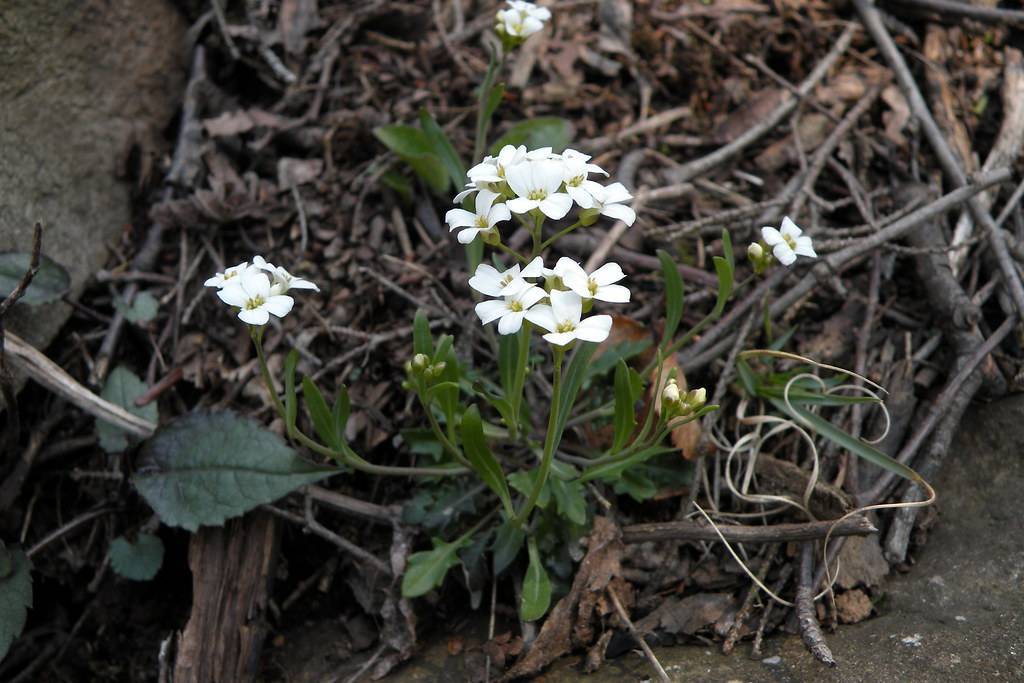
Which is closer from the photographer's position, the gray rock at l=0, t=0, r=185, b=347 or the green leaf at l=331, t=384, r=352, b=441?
the green leaf at l=331, t=384, r=352, b=441

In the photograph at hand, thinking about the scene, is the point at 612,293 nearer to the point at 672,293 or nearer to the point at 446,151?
the point at 672,293

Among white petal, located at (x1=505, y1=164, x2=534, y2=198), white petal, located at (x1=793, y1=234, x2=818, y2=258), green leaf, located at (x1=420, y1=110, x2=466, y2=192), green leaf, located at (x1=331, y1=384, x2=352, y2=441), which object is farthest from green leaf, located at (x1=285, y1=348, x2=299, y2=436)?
white petal, located at (x1=793, y1=234, x2=818, y2=258)

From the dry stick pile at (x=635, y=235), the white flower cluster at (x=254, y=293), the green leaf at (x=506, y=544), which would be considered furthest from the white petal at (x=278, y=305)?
the green leaf at (x=506, y=544)

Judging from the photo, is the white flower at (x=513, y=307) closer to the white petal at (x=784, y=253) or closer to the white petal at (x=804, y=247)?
the white petal at (x=784, y=253)

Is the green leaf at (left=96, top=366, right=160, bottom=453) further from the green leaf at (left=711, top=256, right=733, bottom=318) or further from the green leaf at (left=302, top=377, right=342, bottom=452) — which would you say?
the green leaf at (left=711, top=256, right=733, bottom=318)

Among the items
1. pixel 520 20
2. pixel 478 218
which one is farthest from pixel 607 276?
pixel 520 20
